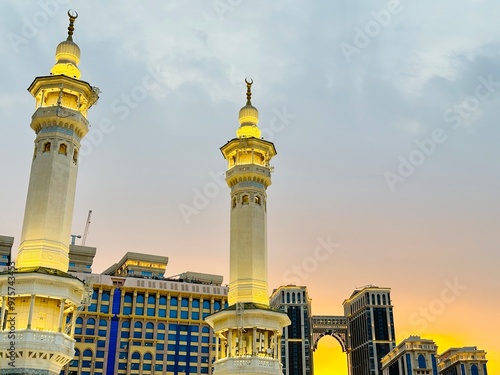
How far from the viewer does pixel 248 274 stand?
53969mm

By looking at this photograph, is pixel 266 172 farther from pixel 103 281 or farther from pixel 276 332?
pixel 103 281

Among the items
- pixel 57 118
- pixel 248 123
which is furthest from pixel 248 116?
pixel 57 118

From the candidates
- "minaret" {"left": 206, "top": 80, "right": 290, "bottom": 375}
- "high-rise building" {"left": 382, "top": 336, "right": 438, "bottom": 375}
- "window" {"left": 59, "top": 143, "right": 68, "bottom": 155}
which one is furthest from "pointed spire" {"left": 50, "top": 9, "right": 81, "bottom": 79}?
"high-rise building" {"left": 382, "top": 336, "right": 438, "bottom": 375}

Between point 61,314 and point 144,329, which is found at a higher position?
point 144,329

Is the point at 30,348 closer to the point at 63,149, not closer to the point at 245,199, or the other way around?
the point at 63,149

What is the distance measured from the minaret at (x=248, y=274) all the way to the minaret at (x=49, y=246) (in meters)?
13.5

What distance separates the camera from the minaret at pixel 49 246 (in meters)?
40.6

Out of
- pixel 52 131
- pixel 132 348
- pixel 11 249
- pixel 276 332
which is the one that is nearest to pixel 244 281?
pixel 276 332

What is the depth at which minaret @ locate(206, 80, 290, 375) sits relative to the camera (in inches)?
1987

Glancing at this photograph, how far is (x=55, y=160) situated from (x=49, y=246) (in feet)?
23.4

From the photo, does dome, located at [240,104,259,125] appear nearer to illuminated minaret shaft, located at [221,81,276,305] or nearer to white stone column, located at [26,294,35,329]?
illuminated minaret shaft, located at [221,81,276,305]

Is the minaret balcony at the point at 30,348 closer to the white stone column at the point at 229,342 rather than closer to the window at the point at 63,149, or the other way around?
the window at the point at 63,149

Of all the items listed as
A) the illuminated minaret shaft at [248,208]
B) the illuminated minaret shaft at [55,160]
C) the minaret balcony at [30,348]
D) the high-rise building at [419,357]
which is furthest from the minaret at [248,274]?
the high-rise building at [419,357]

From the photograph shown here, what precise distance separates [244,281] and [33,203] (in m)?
19.4
